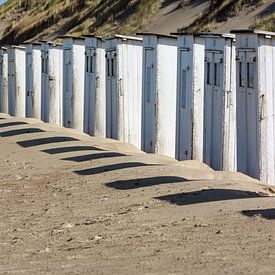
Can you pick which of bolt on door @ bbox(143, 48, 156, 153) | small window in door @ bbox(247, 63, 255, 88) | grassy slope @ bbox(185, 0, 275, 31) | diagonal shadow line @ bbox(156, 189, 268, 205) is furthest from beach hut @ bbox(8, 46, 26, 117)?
diagonal shadow line @ bbox(156, 189, 268, 205)

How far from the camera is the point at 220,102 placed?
13.7m

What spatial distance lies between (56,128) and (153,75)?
227 inches

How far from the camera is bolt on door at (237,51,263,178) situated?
12.8 meters

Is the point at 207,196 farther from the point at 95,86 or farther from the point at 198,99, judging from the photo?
the point at 95,86

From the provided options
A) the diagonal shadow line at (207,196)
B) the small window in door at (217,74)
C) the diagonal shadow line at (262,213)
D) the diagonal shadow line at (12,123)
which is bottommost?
the diagonal shadow line at (12,123)

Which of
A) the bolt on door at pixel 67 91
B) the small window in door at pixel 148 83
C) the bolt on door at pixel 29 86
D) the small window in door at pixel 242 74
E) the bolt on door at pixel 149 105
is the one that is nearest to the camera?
the small window in door at pixel 242 74

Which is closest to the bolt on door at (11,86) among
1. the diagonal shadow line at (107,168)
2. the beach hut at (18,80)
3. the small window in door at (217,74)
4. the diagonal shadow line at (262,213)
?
the beach hut at (18,80)

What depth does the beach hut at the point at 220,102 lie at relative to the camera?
1348 centimetres

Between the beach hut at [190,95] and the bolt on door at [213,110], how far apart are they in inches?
5.6

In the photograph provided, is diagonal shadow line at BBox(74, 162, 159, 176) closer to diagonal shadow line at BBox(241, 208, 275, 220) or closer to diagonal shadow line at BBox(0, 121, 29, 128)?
diagonal shadow line at BBox(241, 208, 275, 220)

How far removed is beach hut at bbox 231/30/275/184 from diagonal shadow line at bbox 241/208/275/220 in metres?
3.28

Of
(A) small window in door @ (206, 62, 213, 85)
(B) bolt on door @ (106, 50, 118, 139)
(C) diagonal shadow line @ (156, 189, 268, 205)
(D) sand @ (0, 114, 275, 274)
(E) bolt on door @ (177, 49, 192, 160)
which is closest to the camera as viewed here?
(D) sand @ (0, 114, 275, 274)

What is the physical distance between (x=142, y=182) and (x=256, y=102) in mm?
1917

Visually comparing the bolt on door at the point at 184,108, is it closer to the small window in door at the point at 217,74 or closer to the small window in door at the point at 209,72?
the small window in door at the point at 209,72
